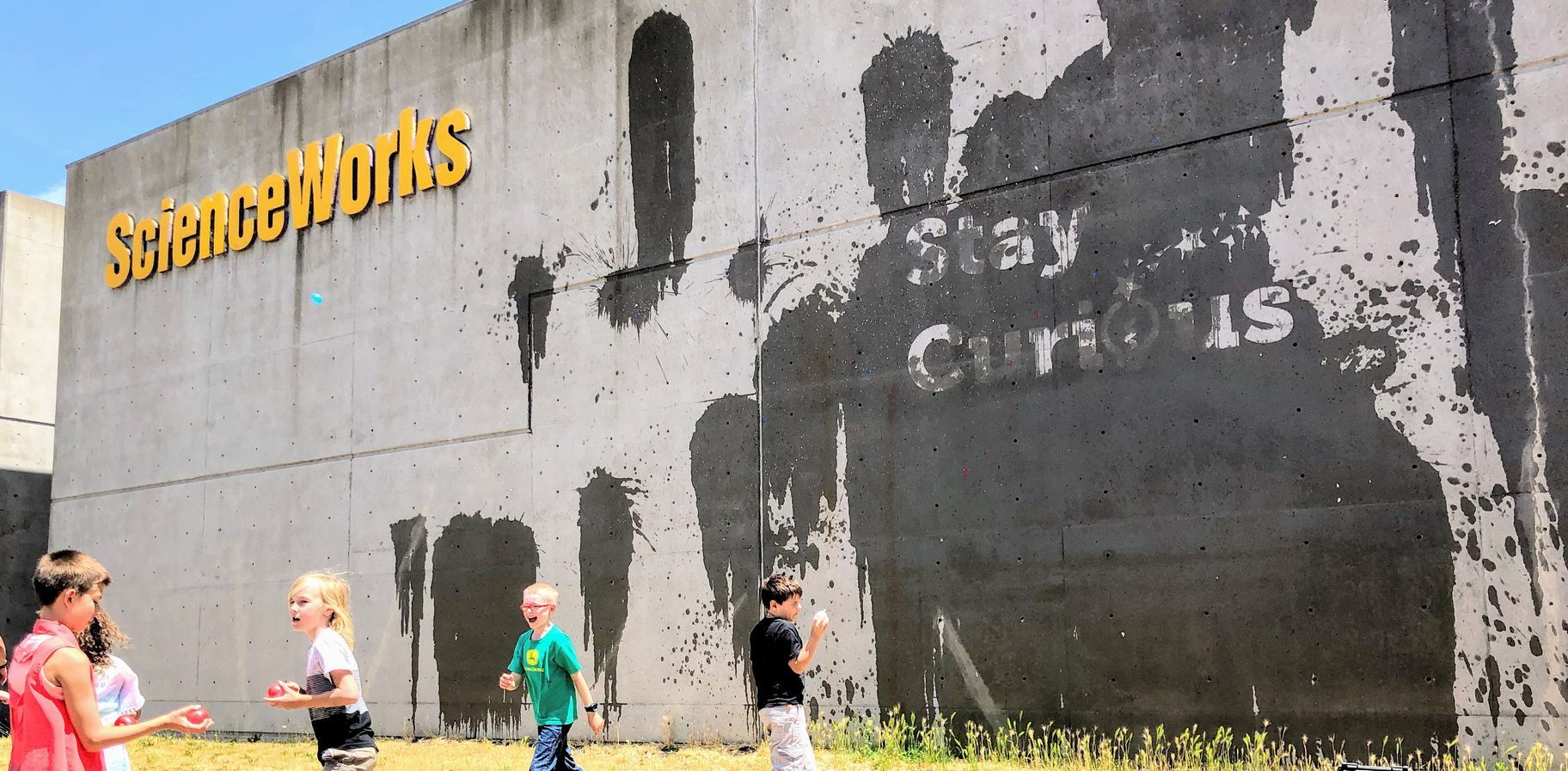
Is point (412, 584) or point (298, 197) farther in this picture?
point (298, 197)

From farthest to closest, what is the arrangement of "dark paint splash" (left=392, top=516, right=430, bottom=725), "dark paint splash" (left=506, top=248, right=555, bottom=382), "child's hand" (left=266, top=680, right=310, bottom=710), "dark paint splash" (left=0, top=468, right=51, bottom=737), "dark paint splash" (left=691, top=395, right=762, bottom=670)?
"dark paint splash" (left=0, top=468, right=51, bottom=737)
"dark paint splash" (left=392, top=516, right=430, bottom=725)
"dark paint splash" (left=506, top=248, right=555, bottom=382)
"dark paint splash" (left=691, top=395, right=762, bottom=670)
"child's hand" (left=266, top=680, right=310, bottom=710)

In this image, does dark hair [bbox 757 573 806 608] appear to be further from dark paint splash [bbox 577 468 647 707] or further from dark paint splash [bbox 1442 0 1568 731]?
dark paint splash [bbox 577 468 647 707]

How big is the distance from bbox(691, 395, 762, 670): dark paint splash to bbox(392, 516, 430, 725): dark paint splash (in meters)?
3.45

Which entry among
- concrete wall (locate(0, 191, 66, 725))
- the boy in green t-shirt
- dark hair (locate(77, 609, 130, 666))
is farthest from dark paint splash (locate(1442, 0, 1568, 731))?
concrete wall (locate(0, 191, 66, 725))

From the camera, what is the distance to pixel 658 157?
12.7m

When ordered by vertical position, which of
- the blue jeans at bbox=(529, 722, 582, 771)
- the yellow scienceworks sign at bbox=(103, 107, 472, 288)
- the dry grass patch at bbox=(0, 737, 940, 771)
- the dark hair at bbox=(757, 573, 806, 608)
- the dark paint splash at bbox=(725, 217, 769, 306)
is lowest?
the dry grass patch at bbox=(0, 737, 940, 771)

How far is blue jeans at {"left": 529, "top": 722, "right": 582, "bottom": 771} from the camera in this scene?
7.34 meters

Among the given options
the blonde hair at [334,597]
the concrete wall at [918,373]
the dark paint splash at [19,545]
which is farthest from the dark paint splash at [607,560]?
the dark paint splash at [19,545]

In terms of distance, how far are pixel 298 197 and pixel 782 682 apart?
11.1 m

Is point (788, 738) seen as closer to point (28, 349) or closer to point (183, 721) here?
point (183, 721)

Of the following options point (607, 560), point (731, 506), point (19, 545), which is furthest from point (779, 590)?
point (19, 545)

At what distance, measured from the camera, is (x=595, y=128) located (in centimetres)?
1310

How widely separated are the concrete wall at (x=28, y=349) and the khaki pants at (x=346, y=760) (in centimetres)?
1560

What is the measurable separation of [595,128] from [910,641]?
5886 millimetres
